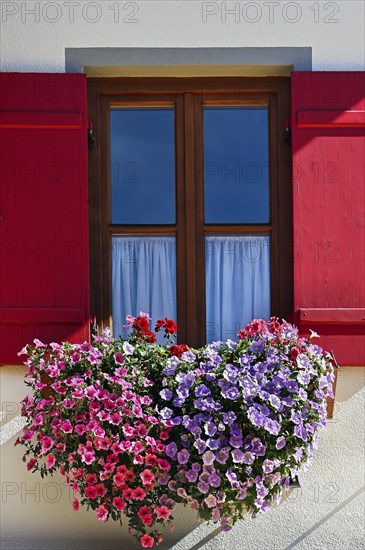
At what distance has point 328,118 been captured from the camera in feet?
14.5

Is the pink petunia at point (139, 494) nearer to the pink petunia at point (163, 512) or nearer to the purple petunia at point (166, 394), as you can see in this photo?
the pink petunia at point (163, 512)

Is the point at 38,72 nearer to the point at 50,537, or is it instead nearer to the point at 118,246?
the point at 118,246

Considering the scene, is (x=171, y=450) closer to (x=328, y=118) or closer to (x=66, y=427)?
(x=66, y=427)

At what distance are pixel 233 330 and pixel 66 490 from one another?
1.33 metres

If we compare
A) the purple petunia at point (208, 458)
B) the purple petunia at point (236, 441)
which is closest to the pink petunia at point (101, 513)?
the purple petunia at point (208, 458)

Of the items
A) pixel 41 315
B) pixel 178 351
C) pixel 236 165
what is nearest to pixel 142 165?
pixel 236 165

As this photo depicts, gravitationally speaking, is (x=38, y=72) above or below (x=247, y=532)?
above

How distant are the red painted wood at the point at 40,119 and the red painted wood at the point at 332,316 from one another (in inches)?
66.6

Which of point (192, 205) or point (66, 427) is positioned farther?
point (192, 205)

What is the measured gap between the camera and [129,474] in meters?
3.61

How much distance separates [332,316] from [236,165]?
1081 mm

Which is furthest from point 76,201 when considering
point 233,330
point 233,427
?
point 233,427

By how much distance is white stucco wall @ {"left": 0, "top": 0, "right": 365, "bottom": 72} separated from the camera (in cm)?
450

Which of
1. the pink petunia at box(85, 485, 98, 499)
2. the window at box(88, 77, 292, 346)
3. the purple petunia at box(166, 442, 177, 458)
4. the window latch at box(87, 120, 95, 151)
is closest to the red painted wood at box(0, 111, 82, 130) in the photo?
the window latch at box(87, 120, 95, 151)
